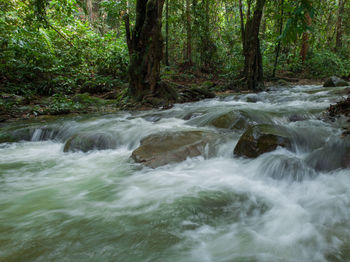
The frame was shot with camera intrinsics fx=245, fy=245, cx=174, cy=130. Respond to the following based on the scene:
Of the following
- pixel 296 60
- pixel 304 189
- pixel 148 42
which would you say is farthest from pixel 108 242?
pixel 296 60

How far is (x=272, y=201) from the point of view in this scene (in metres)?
2.31

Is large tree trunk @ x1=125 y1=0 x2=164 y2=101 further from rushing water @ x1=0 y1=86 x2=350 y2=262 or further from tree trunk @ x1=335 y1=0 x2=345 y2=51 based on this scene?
tree trunk @ x1=335 y1=0 x2=345 y2=51

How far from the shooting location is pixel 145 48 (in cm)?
753

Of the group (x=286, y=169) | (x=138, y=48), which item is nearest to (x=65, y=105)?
(x=138, y=48)

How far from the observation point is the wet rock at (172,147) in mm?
3389

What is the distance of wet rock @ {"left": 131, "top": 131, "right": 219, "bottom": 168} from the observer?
339 centimetres

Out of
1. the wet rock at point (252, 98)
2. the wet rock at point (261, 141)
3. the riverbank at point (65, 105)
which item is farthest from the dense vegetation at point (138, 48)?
the wet rock at point (252, 98)

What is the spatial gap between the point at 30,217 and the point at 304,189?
8.50 feet

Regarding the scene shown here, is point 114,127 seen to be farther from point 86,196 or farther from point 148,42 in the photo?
point 148,42

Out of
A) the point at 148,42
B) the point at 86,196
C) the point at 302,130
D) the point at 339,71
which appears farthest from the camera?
the point at 339,71

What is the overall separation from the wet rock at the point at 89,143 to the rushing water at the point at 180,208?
15.9 inches

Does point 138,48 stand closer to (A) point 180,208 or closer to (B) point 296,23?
(A) point 180,208

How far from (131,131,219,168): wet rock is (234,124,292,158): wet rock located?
54 centimetres

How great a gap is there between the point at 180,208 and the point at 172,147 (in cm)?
140
